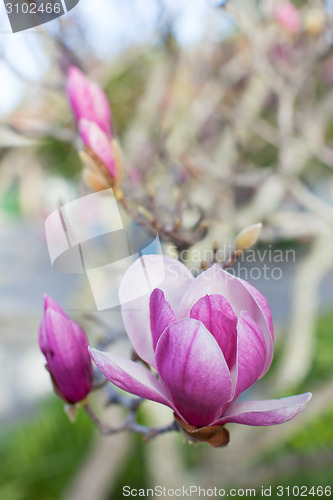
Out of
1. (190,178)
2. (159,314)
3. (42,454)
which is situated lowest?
(42,454)

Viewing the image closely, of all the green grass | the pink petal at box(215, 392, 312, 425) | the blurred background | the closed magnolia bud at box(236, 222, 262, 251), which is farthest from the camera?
the green grass

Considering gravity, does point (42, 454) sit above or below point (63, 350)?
below

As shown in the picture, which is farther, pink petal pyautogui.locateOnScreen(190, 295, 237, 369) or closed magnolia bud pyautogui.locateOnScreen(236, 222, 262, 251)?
closed magnolia bud pyautogui.locateOnScreen(236, 222, 262, 251)

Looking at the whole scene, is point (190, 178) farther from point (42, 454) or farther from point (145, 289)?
point (42, 454)

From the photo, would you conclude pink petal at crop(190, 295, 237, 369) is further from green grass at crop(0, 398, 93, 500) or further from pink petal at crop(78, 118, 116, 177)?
green grass at crop(0, 398, 93, 500)

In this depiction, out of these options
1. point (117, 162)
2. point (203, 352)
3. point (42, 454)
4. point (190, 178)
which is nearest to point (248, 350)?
point (203, 352)

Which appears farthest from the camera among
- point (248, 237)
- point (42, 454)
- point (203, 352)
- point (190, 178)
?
point (42, 454)

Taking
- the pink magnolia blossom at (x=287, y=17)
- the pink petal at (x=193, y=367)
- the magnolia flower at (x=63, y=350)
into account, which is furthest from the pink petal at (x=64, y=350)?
the pink magnolia blossom at (x=287, y=17)

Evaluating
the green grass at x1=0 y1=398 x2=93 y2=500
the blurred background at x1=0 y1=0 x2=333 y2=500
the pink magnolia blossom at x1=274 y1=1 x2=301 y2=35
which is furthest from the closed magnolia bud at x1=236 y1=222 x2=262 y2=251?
the green grass at x1=0 y1=398 x2=93 y2=500
